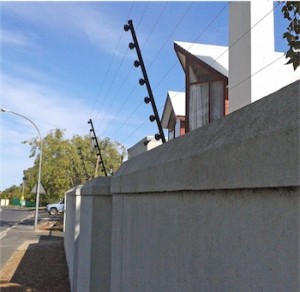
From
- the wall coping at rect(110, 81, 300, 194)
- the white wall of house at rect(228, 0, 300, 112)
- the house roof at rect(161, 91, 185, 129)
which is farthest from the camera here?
the house roof at rect(161, 91, 185, 129)

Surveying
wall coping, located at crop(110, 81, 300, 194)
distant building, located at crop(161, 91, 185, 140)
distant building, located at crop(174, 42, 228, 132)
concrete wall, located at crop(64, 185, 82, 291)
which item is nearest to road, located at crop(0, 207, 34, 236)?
distant building, located at crop(161, 91, 185, 140)

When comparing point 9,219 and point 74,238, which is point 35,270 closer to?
point 74,238

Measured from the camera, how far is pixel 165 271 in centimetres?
246

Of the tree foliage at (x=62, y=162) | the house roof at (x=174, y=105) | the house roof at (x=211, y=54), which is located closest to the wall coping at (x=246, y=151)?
the house roof at (x=211, y=54)

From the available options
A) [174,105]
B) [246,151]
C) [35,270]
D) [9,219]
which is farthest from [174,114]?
[9,219]

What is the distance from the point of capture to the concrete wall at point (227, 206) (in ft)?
4.19

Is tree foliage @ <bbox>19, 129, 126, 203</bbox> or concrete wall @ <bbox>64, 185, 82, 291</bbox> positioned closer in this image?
concrete wall @ <bbox>64, 185, 82, 291</bbox>

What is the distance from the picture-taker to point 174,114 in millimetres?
17797

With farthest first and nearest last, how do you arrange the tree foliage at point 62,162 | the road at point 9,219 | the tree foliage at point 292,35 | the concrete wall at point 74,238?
1. the tree foliage at point 62,162
2. the road at point 9,219
3. the concrete wall at point 74,238
4. the tree foliage at point 292,35

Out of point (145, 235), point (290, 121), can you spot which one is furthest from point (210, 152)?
point (145, 235)

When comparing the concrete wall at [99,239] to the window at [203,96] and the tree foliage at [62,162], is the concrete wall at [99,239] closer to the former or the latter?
A: the window at [203,96]

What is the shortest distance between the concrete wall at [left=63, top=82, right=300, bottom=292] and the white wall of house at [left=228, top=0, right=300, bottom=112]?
5.88 meters

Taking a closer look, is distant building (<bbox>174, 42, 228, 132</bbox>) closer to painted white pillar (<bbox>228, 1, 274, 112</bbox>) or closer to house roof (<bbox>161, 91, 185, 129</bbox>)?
painted white pillar (<bbox>228, 1, 274, 112</bbox>)

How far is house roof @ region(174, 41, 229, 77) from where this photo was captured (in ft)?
40.5
